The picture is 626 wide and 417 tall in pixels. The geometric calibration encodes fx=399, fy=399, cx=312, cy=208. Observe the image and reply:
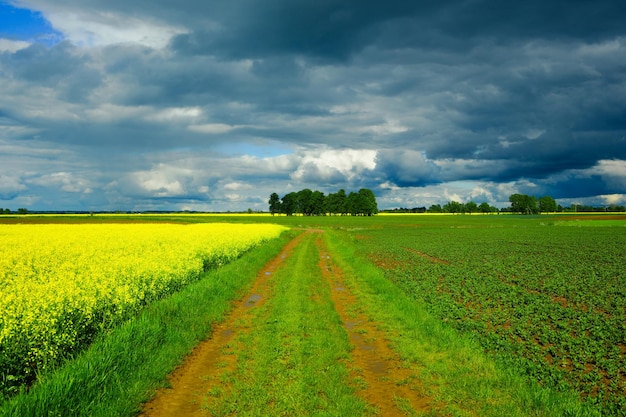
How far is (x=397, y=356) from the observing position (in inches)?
378

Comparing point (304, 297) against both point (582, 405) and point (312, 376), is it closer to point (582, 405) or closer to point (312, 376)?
point (312, 376)

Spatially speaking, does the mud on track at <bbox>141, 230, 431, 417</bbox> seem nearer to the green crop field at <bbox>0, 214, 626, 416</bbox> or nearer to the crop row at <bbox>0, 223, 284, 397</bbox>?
the green crop field at <bbox>0, 214, 626, 416</bbox>

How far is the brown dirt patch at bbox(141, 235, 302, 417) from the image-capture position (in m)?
6.95

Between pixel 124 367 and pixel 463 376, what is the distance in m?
6.90

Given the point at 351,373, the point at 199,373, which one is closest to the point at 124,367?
the point at 199,373

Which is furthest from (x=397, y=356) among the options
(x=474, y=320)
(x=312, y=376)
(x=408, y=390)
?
(x=474, y=320)

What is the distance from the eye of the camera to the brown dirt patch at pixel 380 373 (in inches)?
279

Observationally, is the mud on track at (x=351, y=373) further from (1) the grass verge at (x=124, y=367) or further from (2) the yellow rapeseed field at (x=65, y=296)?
(2) the yellow rapeseed field at (x=65, y=296)

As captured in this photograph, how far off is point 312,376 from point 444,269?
19236 millimetres

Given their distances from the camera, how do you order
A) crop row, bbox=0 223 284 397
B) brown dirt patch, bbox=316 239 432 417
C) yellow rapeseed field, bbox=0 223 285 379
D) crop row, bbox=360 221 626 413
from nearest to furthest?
1. brown dirt patch, bbox=316 239 432 417
2. crop row, bbox=0 223 284 397
3. yellow rapeseed field, bbox=0 223 285 379
4. crop row, bbox=360 221 626 413

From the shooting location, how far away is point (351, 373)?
27.7 feet

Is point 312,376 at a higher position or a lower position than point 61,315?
lower

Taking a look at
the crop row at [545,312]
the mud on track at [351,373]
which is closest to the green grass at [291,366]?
the mud on track at [351,373]

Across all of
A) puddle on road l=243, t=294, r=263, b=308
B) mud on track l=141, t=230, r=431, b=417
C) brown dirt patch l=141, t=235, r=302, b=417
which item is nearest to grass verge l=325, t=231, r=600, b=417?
mud on track l=141, t=230, r=431, b=417
